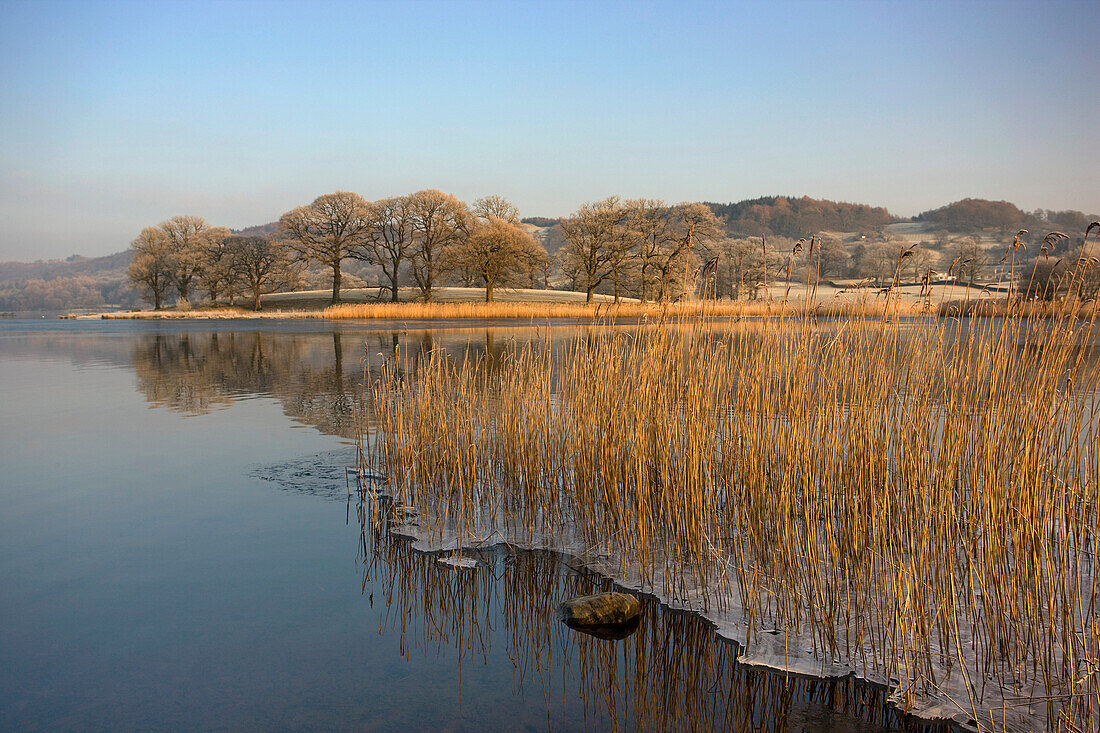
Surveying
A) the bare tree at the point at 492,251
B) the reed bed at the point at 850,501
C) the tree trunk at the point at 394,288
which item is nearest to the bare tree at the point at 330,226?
the tree trunk at the point at 394,288

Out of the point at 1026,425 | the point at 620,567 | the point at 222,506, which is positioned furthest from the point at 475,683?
the point at 222,506

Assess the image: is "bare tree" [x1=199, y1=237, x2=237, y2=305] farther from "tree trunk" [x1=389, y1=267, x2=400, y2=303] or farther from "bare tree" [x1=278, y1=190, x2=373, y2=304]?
"tree trunk" [x1=389, y1=267, x2=400, y2=303]

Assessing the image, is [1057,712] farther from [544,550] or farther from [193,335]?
[193,335]

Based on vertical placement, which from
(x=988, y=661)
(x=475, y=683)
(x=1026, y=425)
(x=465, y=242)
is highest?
(x=465, y=242)

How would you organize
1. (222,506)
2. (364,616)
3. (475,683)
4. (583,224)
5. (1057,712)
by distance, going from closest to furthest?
(1057,712)
(475,683)
(364,616)
(222,506)
(583,224)

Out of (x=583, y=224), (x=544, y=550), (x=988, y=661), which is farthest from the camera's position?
(x=583, y=224)

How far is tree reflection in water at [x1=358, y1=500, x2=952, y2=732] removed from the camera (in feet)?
9.06

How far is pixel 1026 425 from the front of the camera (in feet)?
10.8

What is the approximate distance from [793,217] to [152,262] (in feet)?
394

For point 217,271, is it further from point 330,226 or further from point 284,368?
point 284,368

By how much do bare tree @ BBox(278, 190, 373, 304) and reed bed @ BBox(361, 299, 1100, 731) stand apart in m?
40.2

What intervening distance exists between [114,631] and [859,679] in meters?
3.82

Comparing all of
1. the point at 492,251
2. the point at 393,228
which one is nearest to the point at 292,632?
the point at 492,251

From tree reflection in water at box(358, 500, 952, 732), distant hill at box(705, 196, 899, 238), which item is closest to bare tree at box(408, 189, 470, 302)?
tree reflection in water at box(358, 500, 952, 732)
